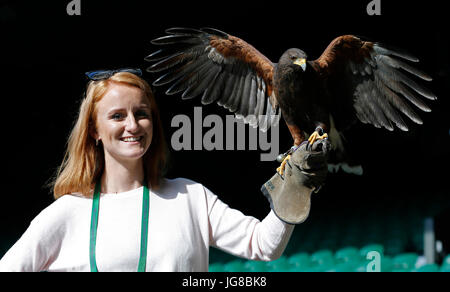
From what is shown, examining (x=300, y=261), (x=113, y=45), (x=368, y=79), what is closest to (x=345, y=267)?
(x=300, y=261)

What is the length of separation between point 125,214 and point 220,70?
0.87 meters

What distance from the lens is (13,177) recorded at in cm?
566

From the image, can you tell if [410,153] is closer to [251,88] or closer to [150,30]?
[150,30]

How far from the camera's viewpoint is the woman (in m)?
1.25

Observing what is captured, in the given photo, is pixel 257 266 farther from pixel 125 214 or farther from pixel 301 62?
pixel 125 214

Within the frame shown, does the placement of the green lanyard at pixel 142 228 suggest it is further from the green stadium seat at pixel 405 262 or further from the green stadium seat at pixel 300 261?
the green stadium seat at pixel 300 261

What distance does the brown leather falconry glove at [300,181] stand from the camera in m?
1.22

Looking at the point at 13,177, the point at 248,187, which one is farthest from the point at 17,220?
the point at 248,187

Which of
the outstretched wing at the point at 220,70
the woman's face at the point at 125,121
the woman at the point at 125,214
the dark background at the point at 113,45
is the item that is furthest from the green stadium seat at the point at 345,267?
the woman's face at the point at 125,121

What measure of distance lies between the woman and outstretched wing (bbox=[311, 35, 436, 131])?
0.73 meters

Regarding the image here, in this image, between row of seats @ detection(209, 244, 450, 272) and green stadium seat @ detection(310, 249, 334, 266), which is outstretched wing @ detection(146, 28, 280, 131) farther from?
green stadium seat @ detection(310, 249, 334, 266)

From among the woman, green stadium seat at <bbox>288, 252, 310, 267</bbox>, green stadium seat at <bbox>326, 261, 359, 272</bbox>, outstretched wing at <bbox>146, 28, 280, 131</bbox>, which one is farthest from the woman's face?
green stadium seat at <bbox>288, 252, 310, 267</bbox>

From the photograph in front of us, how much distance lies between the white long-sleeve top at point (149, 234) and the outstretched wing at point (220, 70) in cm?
65

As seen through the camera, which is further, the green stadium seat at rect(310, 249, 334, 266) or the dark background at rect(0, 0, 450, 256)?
the dark background at rect(0, 0, 450, 256)
